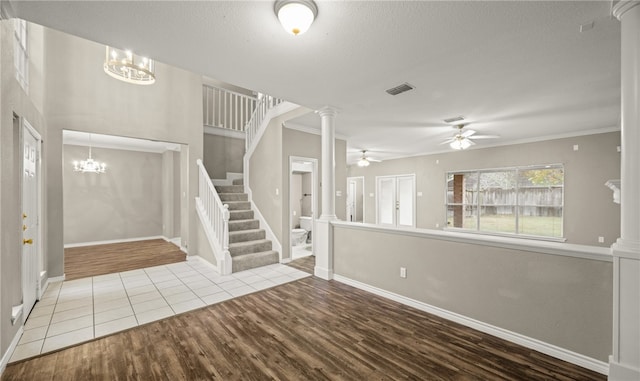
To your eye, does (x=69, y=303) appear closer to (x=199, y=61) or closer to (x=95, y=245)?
(x=199, y=61)

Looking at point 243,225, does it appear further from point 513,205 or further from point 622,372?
point 513,205

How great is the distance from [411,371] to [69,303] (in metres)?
4.01

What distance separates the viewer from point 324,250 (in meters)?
4.11

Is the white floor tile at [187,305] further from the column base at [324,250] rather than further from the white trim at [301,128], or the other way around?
the white trim at [301,128]

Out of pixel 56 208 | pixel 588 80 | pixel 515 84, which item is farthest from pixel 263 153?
pixel 588 80

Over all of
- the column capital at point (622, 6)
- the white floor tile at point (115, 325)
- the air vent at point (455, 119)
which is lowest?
the white floor tile at point (115, 325)

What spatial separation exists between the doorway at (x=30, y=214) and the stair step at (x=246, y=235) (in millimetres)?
2499

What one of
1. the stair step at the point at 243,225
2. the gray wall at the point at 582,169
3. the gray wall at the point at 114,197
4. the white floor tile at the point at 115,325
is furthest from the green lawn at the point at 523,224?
the gray wall at the point at 114,197

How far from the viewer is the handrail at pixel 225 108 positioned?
663 cm

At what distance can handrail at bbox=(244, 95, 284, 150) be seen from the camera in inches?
207

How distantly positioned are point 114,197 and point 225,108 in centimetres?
400

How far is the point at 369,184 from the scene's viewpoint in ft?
33.4

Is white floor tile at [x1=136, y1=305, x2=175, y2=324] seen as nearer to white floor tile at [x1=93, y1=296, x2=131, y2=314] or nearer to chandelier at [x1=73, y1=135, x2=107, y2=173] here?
white floor tile at [x1=93, y1=296, x2=131, y2=314]

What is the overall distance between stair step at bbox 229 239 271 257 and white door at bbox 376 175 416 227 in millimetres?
4952
